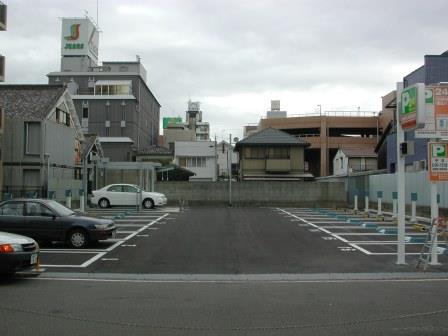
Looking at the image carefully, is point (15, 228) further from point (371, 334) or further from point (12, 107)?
point (12, 107)

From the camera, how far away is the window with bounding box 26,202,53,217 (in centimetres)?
1526

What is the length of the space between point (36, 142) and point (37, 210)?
16.3 m

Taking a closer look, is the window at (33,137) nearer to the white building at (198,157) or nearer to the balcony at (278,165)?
the balcony at (278,165)

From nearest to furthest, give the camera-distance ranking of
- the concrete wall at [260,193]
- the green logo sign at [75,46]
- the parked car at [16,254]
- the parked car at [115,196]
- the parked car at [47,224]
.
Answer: the parked car at [16,254] < the parked car at [47,224] < the parked car at [115,196] < the concrete wall at [260,193] < the green logo sign at [75,46]

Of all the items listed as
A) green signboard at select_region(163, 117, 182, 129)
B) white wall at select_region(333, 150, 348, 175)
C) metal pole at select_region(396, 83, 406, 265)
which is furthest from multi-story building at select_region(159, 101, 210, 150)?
metal pole at select_region(396, 83, 406, 265)

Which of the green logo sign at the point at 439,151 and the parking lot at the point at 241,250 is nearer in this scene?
the parking lot at the point at 241,250

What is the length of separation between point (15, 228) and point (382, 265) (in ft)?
32.8

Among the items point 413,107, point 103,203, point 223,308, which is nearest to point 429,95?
point 413,107

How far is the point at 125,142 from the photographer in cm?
6912

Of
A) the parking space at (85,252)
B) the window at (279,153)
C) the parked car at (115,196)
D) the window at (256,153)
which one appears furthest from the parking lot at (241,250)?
the window at (256,153)

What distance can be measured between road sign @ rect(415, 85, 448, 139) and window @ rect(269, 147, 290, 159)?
37713 millimetres

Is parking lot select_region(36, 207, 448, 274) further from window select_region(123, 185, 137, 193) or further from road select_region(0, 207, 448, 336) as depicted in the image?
window select_region(123, 185, 137, 193)

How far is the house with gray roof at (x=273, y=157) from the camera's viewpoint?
2002 inches

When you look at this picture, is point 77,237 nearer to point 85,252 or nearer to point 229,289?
point 85,252
